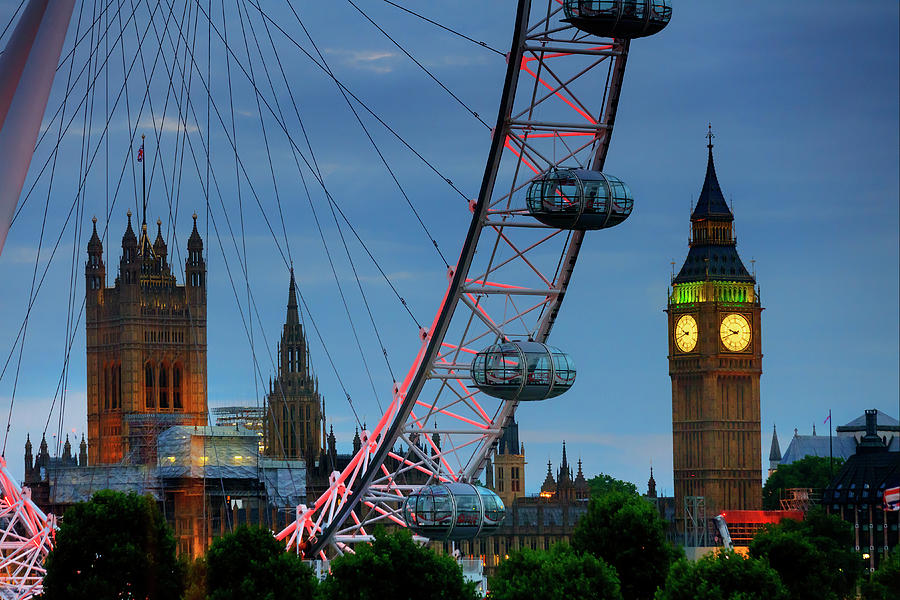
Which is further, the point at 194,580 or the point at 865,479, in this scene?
the point at 865,479

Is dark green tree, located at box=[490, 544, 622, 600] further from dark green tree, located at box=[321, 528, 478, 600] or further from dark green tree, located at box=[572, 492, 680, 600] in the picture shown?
dark green tree, located at box=[572, 492, 680, 600]

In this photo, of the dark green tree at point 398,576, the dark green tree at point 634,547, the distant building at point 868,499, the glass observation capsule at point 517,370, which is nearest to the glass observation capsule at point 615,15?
the glass observation capsule at point 517,370

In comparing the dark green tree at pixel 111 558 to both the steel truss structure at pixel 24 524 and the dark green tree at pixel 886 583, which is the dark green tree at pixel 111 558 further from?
the dark green tree at pixel 886 583

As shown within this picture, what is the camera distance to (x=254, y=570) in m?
69.4

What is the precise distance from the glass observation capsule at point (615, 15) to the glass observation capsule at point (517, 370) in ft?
33.5

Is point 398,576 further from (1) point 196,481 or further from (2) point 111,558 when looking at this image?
(1) point 196,481

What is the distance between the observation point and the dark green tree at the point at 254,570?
226 feet

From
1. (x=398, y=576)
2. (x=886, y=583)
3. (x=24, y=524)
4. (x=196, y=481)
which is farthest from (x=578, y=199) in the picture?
(x=196, y=481)

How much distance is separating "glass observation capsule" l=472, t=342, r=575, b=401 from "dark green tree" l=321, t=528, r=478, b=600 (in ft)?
18.6

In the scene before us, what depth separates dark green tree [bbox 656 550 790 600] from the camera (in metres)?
63.3

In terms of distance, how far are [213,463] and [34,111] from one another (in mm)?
140317

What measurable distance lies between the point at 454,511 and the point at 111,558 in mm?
→ 11000

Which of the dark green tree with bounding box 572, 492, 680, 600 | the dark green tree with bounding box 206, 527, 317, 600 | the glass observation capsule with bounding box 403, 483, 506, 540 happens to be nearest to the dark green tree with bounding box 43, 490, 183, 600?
the dark green tree with bounding box 206, 527, 317, 600

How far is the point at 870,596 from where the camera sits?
82.0 m
